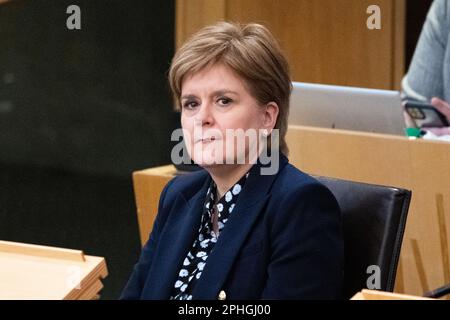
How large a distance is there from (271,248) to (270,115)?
0.29 m

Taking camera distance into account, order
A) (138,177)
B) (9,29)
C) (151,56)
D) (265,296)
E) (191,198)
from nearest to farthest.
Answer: (265,296) → (191,198) → (138,177) → (9,29) → (151,56)

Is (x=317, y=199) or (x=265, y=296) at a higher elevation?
(x=317, y=199)

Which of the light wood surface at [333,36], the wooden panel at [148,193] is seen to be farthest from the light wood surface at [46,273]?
the light wood surface at [333,36]

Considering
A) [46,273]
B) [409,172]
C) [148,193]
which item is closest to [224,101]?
[46,273]

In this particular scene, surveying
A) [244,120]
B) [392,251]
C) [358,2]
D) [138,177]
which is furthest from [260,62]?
[358,2]

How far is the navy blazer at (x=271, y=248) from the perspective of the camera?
184 centimetres

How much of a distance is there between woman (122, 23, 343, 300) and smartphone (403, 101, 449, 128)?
1293mm

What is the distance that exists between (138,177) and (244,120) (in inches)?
56.4

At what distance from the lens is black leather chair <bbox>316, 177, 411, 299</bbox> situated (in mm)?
1969

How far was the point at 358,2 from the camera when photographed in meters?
4.27

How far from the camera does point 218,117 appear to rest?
196 centimetres

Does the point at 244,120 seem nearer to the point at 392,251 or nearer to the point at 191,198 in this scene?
the point at 191,198

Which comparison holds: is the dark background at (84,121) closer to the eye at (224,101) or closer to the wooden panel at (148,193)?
the wooden panel at (148,193)

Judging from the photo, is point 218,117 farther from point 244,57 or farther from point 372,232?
point 372,232
